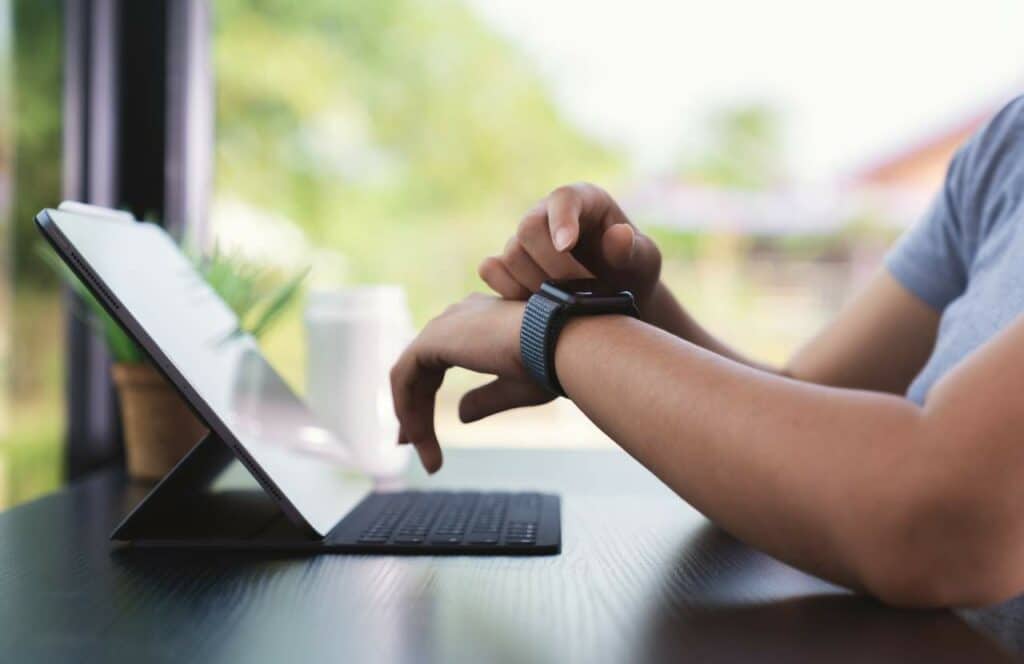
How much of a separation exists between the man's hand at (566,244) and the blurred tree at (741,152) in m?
4.38

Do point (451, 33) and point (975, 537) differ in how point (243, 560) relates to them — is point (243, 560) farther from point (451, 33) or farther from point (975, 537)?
point (451, 33)

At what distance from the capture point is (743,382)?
1.60 feet

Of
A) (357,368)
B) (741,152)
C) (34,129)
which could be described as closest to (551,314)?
(357,368)

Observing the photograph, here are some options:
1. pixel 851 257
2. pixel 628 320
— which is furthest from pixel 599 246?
pixel 851 257

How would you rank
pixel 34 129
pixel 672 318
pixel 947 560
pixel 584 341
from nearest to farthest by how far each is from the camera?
1. pixel 947 560
2. pixel 584 341
3. pixel 672 318
4. pixel 34 129

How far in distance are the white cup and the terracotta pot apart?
145 millimetres

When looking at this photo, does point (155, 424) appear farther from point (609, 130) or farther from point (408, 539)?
point (609, 130)

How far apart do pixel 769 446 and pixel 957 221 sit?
25.2 inches

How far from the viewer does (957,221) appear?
959 millimetres

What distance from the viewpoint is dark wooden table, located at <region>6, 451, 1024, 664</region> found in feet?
1.38

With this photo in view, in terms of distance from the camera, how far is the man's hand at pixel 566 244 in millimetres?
650

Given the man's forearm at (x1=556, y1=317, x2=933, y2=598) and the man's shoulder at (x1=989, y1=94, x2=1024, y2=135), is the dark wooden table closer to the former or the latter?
the man's forearm at (x1=556, y1=317, x2=933, y2=598)

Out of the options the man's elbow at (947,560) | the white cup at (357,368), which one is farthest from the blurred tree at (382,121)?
the man's elbow at (947,560)

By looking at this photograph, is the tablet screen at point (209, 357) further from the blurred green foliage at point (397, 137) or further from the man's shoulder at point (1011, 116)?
the blurred green foliage at point (397, 137)
